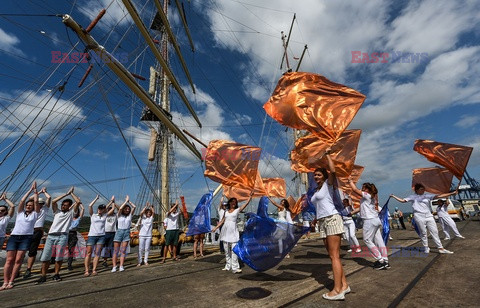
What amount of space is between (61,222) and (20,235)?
2.61ft

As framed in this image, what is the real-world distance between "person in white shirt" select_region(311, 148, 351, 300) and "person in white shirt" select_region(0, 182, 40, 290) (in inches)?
254

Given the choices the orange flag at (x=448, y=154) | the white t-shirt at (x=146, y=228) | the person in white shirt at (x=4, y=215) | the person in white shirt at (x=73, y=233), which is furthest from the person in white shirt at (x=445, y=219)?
the person in white shirt at (x=4, y=215)

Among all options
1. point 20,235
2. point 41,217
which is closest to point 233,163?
point 41,217

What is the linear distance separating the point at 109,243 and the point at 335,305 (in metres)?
6.67

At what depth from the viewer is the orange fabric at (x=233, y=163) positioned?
7.29 meters

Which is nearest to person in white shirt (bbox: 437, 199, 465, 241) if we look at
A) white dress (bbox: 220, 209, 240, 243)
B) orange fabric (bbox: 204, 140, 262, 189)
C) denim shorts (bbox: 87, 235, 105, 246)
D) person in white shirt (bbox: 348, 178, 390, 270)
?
person in white shirt (bbox: 348, 178, 390, 270)

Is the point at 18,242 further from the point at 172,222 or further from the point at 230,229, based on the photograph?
the point at 230,229

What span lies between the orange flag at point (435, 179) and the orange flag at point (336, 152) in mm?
3095

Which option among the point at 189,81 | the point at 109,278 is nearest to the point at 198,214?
the point at 109,278

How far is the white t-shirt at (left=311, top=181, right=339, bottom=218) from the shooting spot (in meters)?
3.63

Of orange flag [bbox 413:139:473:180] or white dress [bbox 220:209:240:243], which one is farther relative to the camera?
orange flag [bbox 413:139:473:180]

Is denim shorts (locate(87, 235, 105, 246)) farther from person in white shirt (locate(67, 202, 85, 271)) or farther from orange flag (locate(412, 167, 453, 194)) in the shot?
orange flag (locate(412, 167, 453, 194))

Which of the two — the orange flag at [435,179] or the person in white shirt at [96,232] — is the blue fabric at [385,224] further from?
the person in white shirt at [96,232]

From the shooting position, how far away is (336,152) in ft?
20.3
